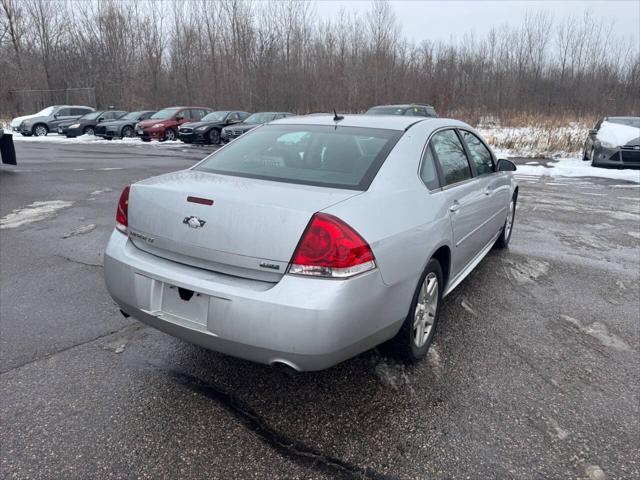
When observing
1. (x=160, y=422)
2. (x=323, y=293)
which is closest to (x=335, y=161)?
(x=323, y=293)

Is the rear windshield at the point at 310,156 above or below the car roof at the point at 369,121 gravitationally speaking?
below

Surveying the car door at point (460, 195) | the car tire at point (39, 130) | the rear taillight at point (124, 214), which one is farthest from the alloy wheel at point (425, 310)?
the car tire at point (39, 130)

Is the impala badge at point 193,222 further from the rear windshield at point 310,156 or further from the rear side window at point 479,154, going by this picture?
the rear side window at point 479,154

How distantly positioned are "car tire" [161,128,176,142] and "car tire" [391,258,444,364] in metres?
22.1

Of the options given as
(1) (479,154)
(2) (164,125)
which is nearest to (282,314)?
(1) (479,154)

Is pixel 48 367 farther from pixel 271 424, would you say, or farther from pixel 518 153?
pixel 518 153

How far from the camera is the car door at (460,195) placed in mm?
3416

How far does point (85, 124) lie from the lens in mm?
25828

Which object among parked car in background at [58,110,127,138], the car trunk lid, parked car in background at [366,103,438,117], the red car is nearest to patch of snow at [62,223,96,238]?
the car trunk lid

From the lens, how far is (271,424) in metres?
2.51

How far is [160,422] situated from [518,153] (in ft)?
60.4

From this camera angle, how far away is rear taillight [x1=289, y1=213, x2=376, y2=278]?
2283 millimetres

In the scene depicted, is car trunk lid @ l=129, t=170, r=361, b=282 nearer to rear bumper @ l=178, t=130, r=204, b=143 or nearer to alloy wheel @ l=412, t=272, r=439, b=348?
alloy wheel @ l=412, t=272, r=439, b=348

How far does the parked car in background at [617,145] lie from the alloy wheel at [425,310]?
13.3 meters
